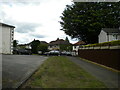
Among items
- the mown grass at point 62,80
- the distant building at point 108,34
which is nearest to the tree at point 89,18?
the distant building at point 108,34

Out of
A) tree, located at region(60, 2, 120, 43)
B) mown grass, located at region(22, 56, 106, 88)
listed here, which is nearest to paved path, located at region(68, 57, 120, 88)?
mown grass, located at region(22, 56, 106, 88)

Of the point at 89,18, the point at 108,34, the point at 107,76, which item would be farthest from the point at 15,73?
the point at 89,18

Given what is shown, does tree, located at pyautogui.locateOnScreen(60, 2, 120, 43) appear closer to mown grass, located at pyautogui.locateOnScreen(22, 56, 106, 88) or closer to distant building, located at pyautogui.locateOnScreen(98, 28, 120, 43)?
distant building, located at pyautogui.locateOnScreen(98, 28, 120, 43)

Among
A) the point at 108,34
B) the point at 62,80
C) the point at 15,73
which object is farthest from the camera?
the point at 108,34

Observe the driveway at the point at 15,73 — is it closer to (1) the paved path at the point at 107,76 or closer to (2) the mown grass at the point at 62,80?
(2) the mown grass at the point at 62,80

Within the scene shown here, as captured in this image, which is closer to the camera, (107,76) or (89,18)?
(107,76)

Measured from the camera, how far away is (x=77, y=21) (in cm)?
2488

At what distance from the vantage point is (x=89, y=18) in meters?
25.5

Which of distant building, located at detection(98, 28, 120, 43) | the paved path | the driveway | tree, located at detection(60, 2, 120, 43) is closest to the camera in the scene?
the driveway

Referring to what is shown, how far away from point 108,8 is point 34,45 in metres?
35.1

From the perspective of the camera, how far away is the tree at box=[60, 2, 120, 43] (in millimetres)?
24578

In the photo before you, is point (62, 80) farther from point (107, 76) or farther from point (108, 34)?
point (108, 34)

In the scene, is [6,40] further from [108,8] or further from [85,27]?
[108,8]

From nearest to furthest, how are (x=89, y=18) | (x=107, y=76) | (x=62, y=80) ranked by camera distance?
(x=62, y=80) → (x=107, y=76) → (x=89, y=18)
